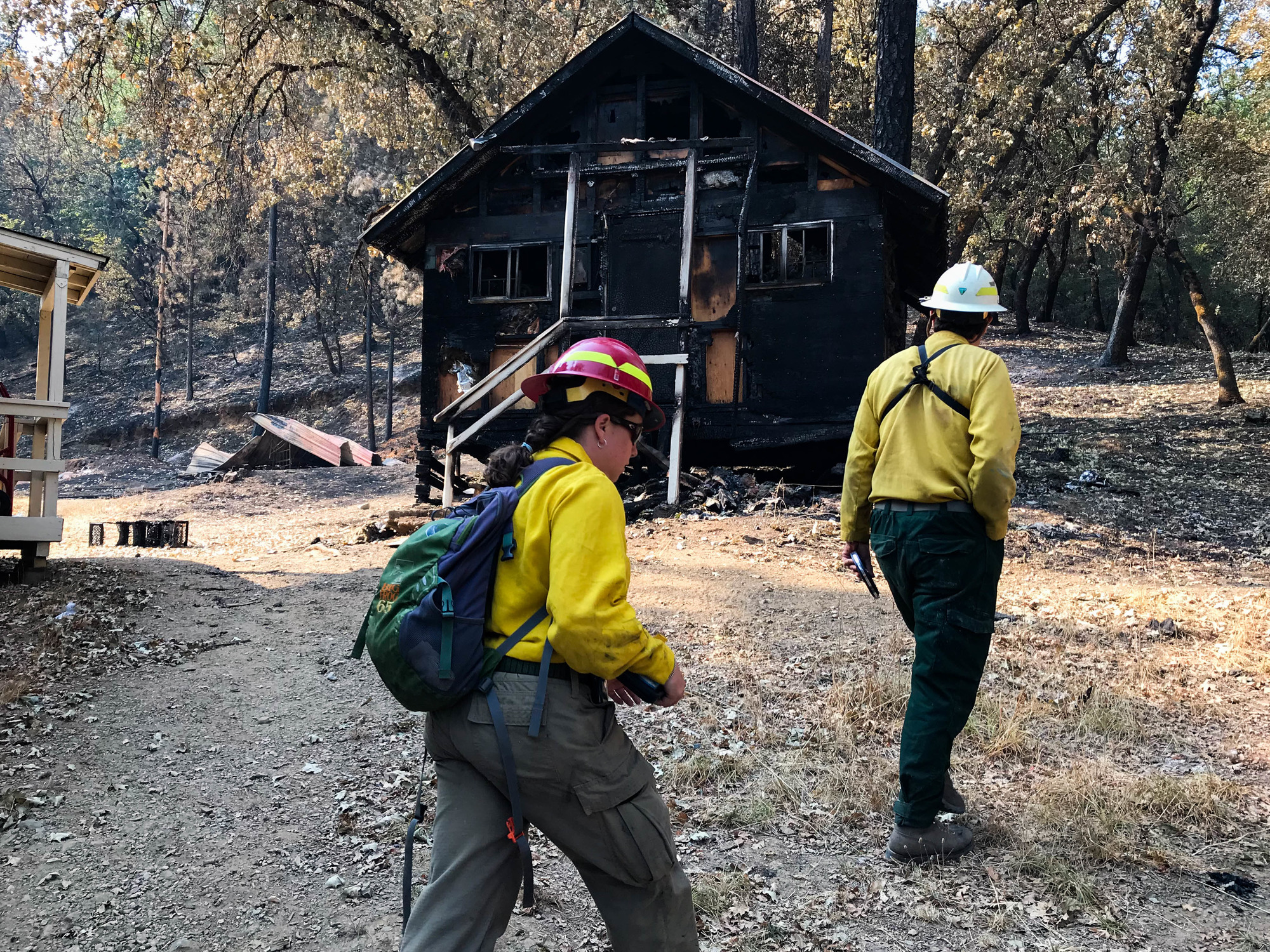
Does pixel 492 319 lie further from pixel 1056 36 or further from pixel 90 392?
pixel 90 392

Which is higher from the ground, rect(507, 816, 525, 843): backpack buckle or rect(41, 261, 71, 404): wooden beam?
rect(41, 261, 71, 404): wooden beam

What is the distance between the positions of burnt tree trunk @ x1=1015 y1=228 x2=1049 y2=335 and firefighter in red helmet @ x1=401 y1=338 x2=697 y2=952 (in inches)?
1073

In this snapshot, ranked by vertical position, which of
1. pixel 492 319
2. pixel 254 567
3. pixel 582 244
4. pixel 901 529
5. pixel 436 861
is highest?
pixel 582 244

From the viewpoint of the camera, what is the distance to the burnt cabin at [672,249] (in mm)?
13234

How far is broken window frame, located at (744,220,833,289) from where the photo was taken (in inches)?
526

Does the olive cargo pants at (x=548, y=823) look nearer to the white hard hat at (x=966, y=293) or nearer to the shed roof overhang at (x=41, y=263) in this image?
the white hard hat at (x=966, y=293)

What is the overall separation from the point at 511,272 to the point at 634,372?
12.6 meters

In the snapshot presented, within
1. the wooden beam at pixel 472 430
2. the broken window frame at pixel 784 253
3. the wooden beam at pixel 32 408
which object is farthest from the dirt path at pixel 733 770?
the broken window frame at pixel 784 253

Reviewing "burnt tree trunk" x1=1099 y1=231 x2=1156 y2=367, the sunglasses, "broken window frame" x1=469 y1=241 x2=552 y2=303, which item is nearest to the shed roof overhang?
"broken window frame" x1=469 y1=241 x2=552 y2=303

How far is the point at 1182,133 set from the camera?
20.5 metres

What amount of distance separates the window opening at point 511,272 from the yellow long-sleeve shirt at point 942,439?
11.1m

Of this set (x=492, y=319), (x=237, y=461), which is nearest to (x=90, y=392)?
(x=237, y=461)

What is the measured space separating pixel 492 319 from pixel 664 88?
4.45 meters

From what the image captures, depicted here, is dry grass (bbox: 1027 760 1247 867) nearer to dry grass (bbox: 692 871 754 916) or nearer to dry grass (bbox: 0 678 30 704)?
dry grass (bbox: 692 871 754 916)
